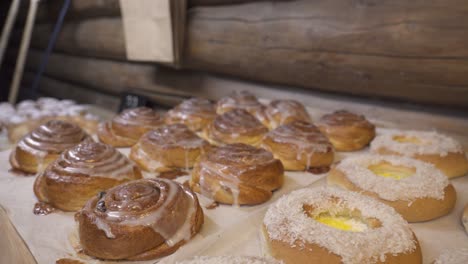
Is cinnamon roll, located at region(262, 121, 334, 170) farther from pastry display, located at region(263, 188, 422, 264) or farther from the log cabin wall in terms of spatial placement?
the log cabin wall

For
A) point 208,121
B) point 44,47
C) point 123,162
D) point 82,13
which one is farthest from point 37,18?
point 123,162

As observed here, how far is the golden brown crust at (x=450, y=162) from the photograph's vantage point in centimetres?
195

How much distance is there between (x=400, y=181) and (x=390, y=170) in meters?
0.21

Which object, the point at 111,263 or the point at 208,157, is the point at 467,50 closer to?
the point at 208,157

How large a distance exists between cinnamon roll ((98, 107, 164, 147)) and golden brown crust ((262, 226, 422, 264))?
4.84 feet

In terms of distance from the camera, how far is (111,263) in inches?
51.1

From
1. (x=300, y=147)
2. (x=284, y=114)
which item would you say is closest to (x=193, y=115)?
(x=284, y=114)

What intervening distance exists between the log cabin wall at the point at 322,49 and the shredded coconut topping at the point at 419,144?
1.11 ft

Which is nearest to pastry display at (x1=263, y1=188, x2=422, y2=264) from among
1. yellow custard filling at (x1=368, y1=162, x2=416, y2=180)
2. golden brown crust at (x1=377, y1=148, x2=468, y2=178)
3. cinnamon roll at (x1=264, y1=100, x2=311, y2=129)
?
yellow custard filling at (x1=368, y1=162, x2=416, y2=180)

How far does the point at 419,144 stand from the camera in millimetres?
2168

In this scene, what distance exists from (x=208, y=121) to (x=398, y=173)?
4.84 ft

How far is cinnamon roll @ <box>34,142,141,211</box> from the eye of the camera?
163 cm

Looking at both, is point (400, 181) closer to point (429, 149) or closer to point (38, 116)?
point (429, 149)

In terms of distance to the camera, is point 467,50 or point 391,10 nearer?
point 467,50
